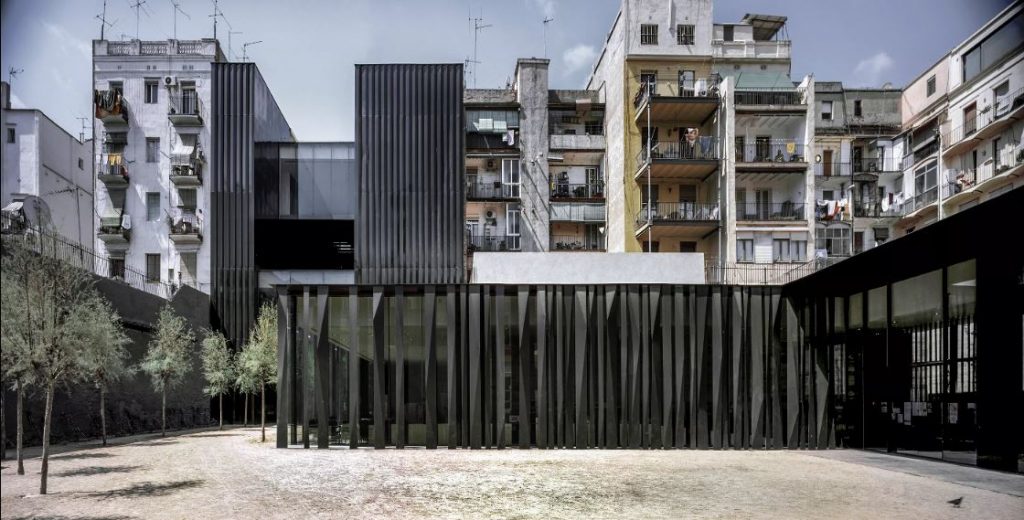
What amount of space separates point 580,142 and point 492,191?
254 inches

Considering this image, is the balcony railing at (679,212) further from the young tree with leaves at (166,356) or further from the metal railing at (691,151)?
the young tree with leaves at (166,356)

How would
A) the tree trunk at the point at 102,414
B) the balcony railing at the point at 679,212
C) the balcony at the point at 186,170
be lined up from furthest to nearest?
the balcony railing at the point at 679,212, the balcony at the point at 186,170, the tree trunk at the point at 102,414

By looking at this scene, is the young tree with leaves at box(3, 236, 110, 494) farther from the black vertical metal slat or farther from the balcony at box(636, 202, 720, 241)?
the balcony at box(636, 202, 720, 241)

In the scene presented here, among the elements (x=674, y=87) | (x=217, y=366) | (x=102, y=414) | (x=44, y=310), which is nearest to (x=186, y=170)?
(x=217, y=366)

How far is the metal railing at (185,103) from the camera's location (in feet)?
137

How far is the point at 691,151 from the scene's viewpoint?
1694 inches

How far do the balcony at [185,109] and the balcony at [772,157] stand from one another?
29.6 m

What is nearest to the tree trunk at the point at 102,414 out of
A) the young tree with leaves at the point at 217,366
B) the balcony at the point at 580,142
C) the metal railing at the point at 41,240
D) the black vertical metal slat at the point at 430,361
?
the young tree with leaves at the point at 217,366

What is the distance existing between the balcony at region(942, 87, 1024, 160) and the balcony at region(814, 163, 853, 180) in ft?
21.2

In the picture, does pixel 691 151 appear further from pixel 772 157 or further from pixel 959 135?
pixel 959 135

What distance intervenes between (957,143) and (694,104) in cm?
1312

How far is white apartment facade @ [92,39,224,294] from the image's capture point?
135ft

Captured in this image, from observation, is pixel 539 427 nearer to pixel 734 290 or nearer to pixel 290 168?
pixel 734 290

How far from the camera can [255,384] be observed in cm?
3206
